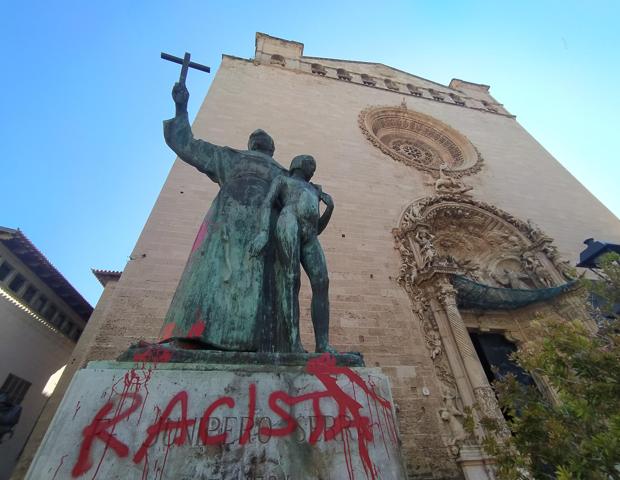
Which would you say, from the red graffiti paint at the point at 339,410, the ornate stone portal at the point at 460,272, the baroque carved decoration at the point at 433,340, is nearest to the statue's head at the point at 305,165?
the red graffiti paint at the point at 339,410

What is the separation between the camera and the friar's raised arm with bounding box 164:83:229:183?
8.03 feet

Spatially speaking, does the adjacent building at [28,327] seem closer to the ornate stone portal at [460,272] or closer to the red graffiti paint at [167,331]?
the red graffiti paint at [167,331]

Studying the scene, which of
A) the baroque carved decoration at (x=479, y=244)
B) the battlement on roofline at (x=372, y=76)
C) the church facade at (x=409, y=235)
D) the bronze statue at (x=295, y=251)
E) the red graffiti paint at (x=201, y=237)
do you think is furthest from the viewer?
the battlement on roofline at (x=372, y=76)

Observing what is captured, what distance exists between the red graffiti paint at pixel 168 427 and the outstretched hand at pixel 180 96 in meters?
2.21

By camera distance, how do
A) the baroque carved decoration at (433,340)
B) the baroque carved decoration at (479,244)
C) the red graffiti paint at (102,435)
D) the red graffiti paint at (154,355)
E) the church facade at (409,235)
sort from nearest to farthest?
the red graffiti paint at (102,435) → the red graffiti paint at (154,355) → the church facade at (409,235) → the baroque carved decoration at (433,340) → the baroque carved decoration at (479,244)

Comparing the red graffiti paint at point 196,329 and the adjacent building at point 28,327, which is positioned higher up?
the adjacent building at point 28,327

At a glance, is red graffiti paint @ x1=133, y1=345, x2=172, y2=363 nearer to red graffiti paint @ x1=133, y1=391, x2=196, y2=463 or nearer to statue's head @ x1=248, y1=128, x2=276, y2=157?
red graffiti paint @ x1=133, y1=391, x2=196, y2=463

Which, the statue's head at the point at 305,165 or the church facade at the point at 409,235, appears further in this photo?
the church facade at the point at 409,235

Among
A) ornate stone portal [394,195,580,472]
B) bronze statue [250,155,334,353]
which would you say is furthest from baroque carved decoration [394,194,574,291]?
bronze statue [250,155,334,353]

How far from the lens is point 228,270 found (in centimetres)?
183

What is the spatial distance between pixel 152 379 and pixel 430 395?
432cm

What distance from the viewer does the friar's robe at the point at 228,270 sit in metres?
1.61

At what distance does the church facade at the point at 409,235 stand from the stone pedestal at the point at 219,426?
89.8 inches

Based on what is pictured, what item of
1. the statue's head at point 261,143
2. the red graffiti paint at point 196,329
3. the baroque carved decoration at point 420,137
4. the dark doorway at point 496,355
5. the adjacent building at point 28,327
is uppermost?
the baroque carved decoration at point 420,137
